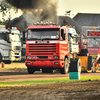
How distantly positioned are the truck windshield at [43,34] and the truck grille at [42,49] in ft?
1.63

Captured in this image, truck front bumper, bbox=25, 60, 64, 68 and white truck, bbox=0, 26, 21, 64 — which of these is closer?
truck front bumper, bbox=25, 60, 64, 68

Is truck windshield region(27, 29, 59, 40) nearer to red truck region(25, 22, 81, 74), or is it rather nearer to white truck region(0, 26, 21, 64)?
red truck region(25, 22, 81, 74)

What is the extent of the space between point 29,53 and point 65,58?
9.33 ft

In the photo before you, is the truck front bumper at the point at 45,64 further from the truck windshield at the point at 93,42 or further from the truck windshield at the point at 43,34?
the truck windshield at the point at 93,42

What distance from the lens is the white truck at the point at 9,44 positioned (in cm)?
3631

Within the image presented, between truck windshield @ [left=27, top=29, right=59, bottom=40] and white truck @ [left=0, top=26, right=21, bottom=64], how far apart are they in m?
12.2

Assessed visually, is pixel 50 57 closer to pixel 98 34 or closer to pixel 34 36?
pixel 34 36

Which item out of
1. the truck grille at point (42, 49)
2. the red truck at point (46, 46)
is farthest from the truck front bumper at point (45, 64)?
the truck grille at point (42, 49)

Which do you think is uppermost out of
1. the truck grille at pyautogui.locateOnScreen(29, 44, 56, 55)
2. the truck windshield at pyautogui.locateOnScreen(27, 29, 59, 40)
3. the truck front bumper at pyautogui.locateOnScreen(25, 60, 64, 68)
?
the truck windshield at pyautogui.locateOnScreen(27, 29, 59, 40)

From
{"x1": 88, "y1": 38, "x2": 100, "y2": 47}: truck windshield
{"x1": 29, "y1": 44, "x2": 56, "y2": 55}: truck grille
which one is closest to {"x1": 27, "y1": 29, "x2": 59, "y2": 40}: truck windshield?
{"x1": 29, "y1": 44, "x2": 56, "y2": 55}: truck grille

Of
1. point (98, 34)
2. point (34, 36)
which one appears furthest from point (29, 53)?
point (98, 34)

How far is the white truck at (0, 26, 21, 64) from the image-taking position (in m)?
36.3

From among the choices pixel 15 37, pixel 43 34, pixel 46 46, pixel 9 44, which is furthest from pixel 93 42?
pixel 43 34

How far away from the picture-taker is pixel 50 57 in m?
24.7
